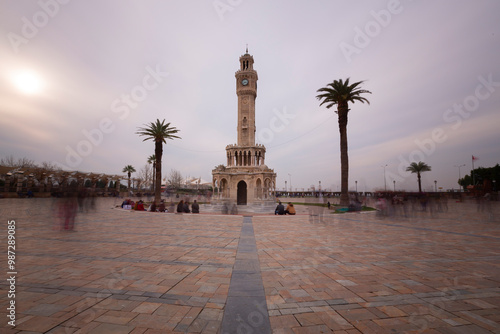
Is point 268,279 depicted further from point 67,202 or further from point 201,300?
point 67,202

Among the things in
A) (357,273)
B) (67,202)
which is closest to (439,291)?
(357,273)

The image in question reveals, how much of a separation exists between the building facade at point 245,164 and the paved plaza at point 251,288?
2826 cm

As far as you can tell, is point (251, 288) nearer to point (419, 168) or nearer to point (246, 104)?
point (246, 104)

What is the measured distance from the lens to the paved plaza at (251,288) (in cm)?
305

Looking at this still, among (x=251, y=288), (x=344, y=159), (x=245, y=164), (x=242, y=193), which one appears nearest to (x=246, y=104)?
(x=245, y=164)

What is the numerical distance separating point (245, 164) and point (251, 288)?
3564cm

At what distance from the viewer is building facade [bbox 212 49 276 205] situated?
37.3m

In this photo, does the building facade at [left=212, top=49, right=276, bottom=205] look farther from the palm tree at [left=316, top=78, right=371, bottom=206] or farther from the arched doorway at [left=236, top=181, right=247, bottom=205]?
the palm tree at [left=316, top=78, right=371, bottom=206]

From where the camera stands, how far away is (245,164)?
39.7 meters

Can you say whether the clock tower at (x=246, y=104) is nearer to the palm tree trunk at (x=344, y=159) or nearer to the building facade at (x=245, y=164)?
the building facade at (x=245, y=164)

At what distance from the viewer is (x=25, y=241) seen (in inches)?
305

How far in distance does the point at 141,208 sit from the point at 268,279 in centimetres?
1818

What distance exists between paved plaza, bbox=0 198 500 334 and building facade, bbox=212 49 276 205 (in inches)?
1113

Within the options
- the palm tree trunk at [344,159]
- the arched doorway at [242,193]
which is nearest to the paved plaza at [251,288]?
the palm tree trunk at [344,159]
